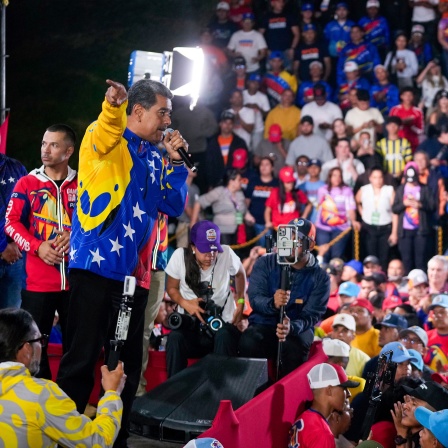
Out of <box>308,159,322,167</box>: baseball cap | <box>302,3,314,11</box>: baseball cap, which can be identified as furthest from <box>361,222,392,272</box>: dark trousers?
<box>302,3,314,11</box>: baseball cap

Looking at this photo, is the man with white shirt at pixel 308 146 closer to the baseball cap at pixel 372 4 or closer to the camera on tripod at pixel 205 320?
the baseball cap at pixel 372 4

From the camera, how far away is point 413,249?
1196 cm

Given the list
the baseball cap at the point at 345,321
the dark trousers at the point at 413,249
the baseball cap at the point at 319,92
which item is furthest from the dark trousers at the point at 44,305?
the baseball cap at the point at 319,92

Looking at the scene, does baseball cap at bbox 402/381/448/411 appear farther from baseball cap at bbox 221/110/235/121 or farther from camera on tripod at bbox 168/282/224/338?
baseball cap at bbox 221/110/235/121

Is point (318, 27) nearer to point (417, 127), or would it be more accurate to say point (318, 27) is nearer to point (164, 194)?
point (417, 127)

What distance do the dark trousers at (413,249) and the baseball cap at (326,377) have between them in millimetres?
6259

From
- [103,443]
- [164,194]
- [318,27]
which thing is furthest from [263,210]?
[103,443]

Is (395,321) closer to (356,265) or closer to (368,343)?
(368,343)

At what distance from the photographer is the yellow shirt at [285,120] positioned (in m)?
13.6

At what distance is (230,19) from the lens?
15.1m

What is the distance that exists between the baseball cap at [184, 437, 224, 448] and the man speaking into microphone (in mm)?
588

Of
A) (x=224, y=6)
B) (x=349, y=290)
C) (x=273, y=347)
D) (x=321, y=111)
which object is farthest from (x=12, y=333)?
(x=224, y=6)

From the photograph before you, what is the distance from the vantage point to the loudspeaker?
531 centimetres

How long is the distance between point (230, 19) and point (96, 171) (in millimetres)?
11164
